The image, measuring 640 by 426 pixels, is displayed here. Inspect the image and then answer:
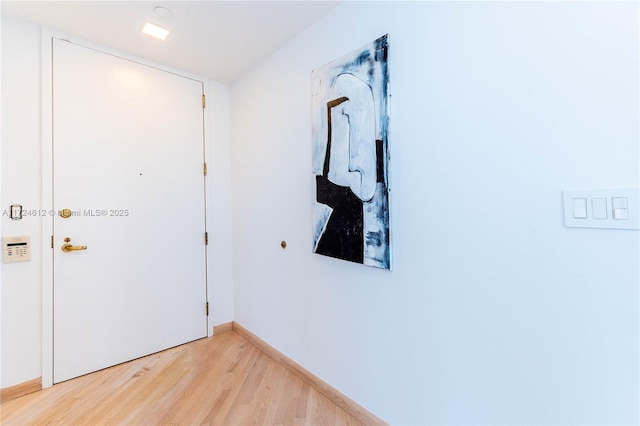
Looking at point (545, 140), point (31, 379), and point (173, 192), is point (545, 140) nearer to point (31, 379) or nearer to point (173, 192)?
point (173, 192)

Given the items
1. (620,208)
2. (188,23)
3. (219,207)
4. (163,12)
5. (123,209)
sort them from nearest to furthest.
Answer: (620,208)
(163,12)
(188,23)
(123,209)
(219,207)

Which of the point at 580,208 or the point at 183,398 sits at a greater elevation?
the point at 580,208

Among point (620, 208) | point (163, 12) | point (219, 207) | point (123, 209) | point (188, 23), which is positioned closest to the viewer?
point (620, 208)

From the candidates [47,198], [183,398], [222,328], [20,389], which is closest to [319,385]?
[183,398]

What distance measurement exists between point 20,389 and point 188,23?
8.61 ft

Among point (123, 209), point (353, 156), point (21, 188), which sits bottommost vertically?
point (123, 209)

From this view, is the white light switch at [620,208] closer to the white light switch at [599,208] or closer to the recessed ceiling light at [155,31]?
the white light switch at [599,208]

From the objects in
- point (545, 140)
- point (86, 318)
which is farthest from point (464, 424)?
point (86, 318)

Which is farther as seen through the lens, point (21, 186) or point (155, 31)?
point (155, 31)

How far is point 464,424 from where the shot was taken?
4.09ft

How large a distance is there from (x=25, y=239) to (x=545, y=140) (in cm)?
290

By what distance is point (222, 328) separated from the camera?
279cm

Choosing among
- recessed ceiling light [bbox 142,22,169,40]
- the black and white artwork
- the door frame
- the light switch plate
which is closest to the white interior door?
the door frame

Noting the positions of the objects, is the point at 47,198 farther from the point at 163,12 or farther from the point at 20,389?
the point at 163,12
